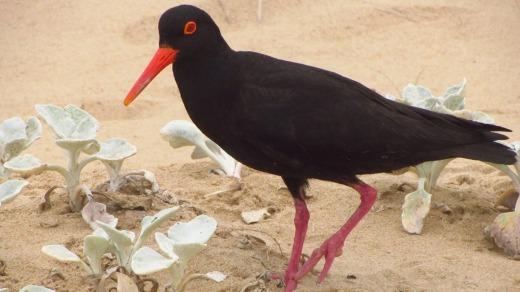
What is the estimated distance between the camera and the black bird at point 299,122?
4.48 metres

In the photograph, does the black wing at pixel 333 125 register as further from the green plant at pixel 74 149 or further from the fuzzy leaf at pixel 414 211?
the green plant at pixel 74 149

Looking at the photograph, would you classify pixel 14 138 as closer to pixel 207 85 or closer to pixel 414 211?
pixel 207 85

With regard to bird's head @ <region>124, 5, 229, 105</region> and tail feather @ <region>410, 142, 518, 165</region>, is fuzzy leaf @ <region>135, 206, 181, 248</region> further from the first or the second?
tail feather @ <region>410, 142, 518, 165</region>

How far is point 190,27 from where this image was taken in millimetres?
4684

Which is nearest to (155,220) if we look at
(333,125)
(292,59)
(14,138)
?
(333,125)

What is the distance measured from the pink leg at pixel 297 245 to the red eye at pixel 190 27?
1.06 metres

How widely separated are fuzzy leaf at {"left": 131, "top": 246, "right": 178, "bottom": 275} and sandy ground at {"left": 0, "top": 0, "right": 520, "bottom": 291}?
50 cm

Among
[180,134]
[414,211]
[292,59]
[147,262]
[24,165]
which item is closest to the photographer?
[147,262]

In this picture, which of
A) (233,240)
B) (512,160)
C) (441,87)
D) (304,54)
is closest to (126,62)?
(304,54)

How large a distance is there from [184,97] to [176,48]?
0.85 feet

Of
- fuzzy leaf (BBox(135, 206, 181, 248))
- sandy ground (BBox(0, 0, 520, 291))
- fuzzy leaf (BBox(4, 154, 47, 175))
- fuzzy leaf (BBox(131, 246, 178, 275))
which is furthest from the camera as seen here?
sandy ground (BBox(0, 0, 520, 291))

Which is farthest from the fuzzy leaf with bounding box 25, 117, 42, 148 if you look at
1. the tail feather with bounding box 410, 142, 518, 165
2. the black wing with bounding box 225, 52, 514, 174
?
the tail feather with bounding box 410, 142, 518, 165

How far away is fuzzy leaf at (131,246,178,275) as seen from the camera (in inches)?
149

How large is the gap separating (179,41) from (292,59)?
13.7 feet
